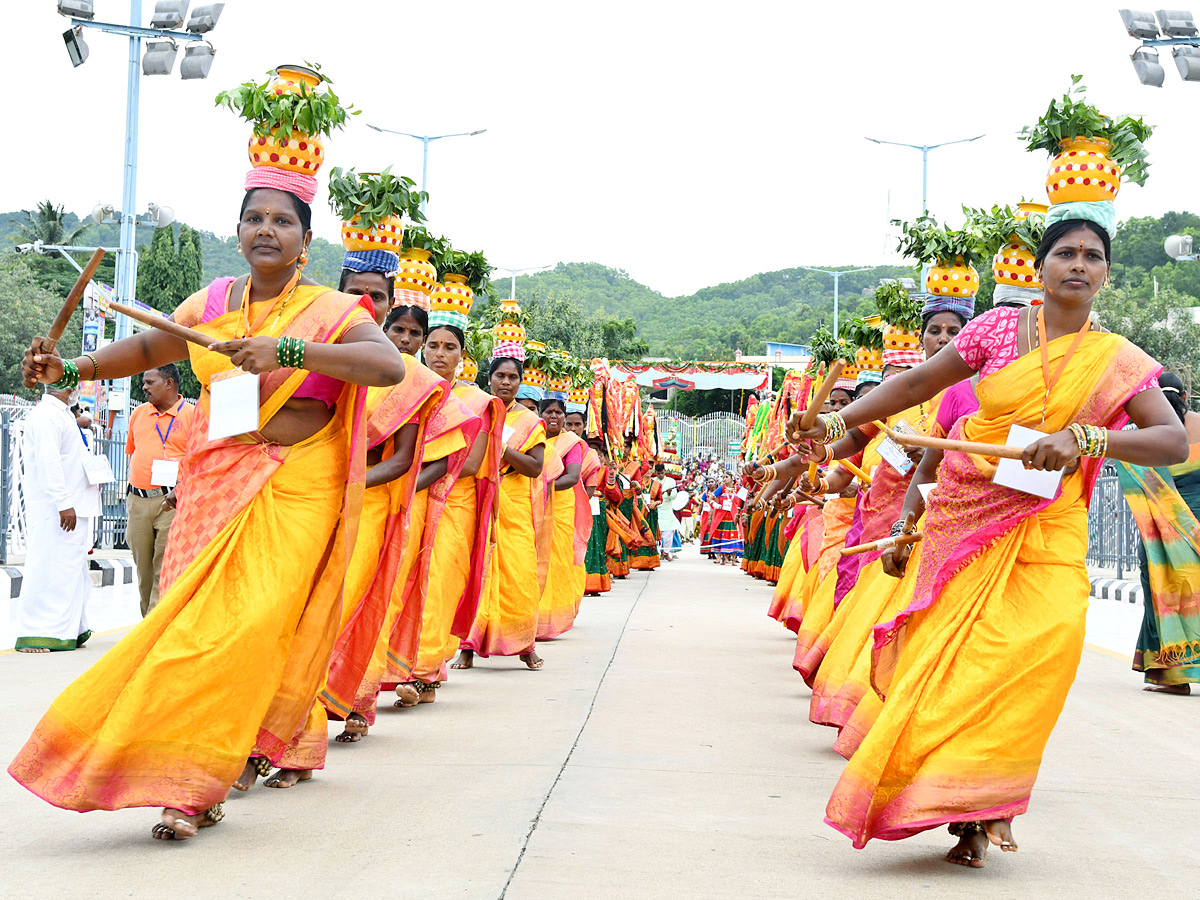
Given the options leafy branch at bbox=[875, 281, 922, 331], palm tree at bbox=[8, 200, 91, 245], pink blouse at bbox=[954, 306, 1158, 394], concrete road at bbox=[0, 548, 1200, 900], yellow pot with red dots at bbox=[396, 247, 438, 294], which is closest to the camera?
concrete road at bbox=[0, 548, 1200, 900]

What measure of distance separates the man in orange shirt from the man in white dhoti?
555 mm

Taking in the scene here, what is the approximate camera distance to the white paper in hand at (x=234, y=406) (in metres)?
4.57

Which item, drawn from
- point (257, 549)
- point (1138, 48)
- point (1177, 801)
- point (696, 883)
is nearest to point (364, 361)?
point (257, 549)

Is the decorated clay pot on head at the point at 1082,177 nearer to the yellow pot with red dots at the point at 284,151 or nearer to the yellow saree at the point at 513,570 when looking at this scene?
the yellow pot with red dots at the point at 284,151

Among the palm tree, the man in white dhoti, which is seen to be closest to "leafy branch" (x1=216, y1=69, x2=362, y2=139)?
the man in white dhoti

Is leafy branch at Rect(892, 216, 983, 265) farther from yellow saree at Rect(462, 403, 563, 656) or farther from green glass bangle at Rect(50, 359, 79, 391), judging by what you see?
green glass bangle at Rect(50, 359, 79, 391)

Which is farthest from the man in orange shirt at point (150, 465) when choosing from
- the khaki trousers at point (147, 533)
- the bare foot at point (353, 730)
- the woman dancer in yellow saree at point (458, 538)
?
the bare foot at point (353, 730)

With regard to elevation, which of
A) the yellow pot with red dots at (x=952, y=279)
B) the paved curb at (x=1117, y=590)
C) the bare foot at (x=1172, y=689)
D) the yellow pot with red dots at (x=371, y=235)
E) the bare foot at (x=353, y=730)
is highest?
the yellow pot with red dots at (x=371, y=235)

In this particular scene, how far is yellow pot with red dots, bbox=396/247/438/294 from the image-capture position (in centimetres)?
844

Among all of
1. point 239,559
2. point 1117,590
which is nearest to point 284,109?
point 239,559

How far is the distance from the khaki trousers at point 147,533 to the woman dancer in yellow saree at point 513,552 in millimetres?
2565

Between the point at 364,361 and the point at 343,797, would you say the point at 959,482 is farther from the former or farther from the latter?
the point at 343,797

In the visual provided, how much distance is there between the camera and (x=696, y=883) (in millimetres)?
4031

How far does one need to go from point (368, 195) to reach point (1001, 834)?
4.91m
